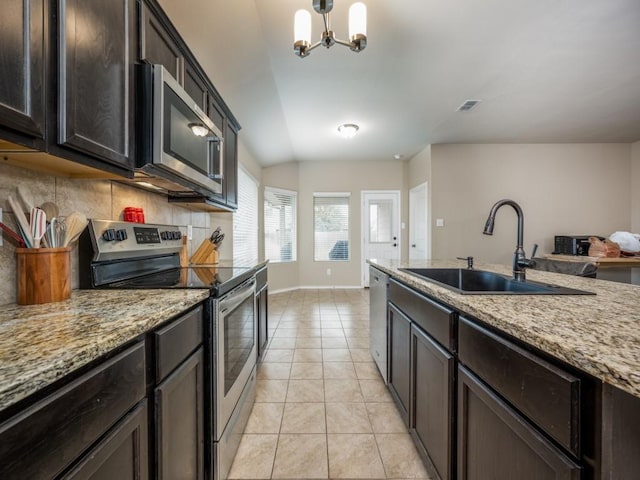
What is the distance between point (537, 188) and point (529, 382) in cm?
501

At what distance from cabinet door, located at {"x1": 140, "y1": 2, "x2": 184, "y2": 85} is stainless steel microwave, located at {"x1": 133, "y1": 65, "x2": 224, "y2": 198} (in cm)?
10

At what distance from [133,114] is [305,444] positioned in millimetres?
1771

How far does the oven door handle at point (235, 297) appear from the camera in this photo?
1229mm

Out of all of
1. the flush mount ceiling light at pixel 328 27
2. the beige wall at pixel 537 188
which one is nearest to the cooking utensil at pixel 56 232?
the flush mount ceiling light at pixel 328 27

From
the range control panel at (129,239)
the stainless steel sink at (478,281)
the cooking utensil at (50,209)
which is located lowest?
the stainless steel sink at (478,281)

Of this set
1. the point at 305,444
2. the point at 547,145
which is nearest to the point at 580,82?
the point at 547,145

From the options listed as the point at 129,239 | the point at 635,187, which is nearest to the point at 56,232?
the point at 129,239

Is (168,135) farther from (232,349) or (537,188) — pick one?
(537,188)

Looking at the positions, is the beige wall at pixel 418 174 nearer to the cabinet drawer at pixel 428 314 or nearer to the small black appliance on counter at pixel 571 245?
the small black appliance on counter at pixel 571 245

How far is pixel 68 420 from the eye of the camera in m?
0.52

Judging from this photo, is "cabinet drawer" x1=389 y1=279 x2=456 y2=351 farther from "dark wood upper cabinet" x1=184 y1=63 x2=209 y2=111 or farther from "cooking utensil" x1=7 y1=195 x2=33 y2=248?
"dark wood upper cabinet" x1=184 y1=63 x2=209 y2=111

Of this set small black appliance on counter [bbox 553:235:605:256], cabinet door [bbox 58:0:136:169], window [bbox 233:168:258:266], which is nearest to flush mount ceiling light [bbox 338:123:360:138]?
window [bbox 233:168:258:266]

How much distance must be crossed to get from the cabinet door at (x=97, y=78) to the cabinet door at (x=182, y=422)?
0.79 metres

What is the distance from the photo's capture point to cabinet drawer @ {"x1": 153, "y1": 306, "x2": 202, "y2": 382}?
2.70ft
